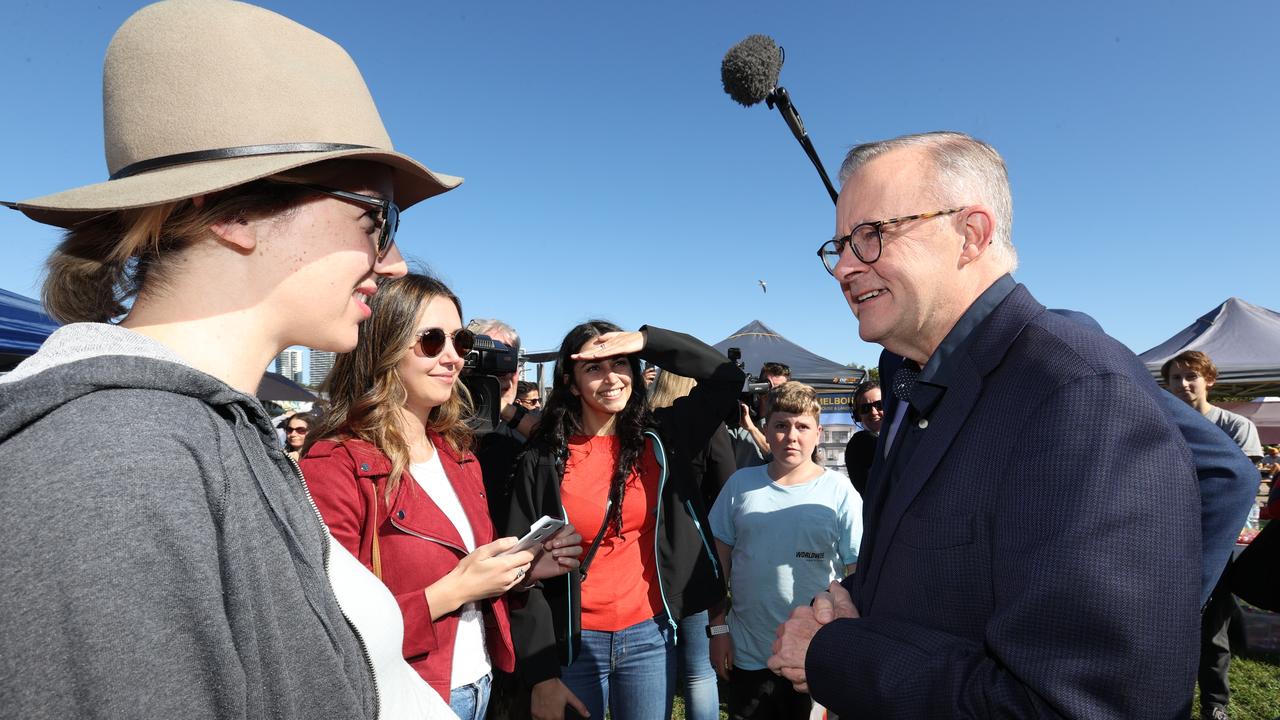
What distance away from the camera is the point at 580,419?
11.6 feet

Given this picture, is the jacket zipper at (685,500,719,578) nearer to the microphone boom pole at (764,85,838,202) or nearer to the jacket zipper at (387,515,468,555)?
the jacket zipper at (387,515,468,555)

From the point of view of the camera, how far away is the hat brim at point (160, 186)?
3.00 ft

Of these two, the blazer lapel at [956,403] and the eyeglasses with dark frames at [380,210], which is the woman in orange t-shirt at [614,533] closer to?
the blazer lapel at [956,403]

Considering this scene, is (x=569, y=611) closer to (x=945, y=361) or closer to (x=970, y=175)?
(x=945, y=361)

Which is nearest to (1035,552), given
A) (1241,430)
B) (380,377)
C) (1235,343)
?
(380,377)

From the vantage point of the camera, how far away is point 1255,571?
203 cm

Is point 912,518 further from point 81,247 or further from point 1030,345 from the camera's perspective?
point 81,247

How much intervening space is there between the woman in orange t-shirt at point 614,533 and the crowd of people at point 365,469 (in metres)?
0.53

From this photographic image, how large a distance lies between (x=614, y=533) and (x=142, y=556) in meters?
2.62

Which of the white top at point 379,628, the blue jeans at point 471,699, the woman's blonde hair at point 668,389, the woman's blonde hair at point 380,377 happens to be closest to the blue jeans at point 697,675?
the blue jeans at point 471,699

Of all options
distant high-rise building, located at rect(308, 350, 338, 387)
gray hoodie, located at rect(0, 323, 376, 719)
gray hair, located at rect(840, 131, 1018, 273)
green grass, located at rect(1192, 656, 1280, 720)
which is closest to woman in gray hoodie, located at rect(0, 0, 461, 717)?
gray hoodie, located at rect(0, 323, 376, 719)

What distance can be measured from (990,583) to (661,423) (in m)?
2.29

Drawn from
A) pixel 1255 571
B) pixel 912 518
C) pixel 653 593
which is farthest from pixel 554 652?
pixel 1255 571

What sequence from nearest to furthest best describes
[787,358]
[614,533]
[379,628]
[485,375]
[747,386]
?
1. [379,628]
2. [614,533]
3. [485,375]
4. [747,386]
5. [787,358]
